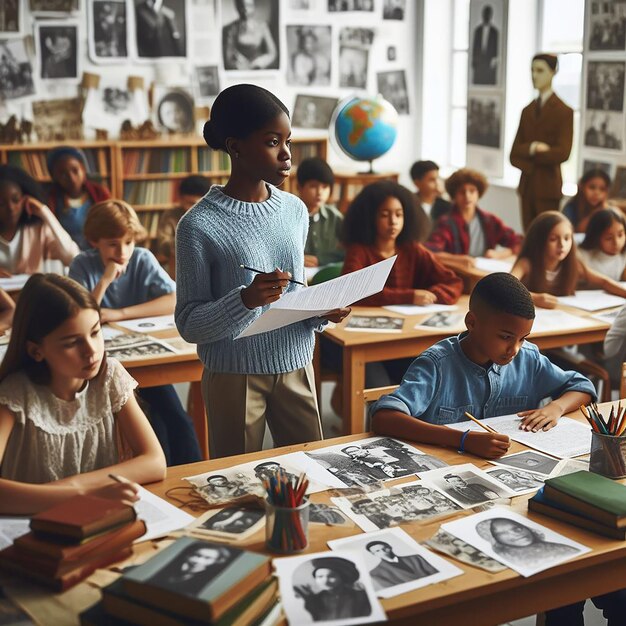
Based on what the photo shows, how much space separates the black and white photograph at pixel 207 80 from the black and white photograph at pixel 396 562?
687 centimetres

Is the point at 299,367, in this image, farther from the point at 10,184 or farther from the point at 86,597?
the point at 10,184

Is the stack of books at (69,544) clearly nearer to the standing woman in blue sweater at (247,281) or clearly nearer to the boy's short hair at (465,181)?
the standing woman in blue sweater at (247,281)

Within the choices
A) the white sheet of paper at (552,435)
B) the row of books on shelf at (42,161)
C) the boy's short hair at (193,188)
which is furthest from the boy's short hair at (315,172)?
the row of books on shelf at (42,161)

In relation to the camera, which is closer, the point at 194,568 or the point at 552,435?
the point at 194,568

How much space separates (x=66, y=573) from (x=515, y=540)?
2.68ft

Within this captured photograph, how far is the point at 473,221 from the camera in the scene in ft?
17.7

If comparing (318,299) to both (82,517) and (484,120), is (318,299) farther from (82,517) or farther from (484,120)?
(484,120)

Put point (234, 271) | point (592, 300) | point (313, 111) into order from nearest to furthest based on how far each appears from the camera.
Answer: point (234, 271)
point (592, 300)
point (313, 111)

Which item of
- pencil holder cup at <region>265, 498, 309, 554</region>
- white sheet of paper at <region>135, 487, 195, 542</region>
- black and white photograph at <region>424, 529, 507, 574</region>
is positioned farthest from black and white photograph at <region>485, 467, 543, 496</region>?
white sheet of paper at <region>135, 487, 195, 542</region>

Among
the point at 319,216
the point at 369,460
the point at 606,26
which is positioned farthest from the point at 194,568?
the point at 606,26

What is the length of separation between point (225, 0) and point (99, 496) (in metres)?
7.03

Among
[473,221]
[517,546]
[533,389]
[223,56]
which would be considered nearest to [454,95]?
[223,56]

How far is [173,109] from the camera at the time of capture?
8.02m

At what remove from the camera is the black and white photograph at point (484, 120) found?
776cm
